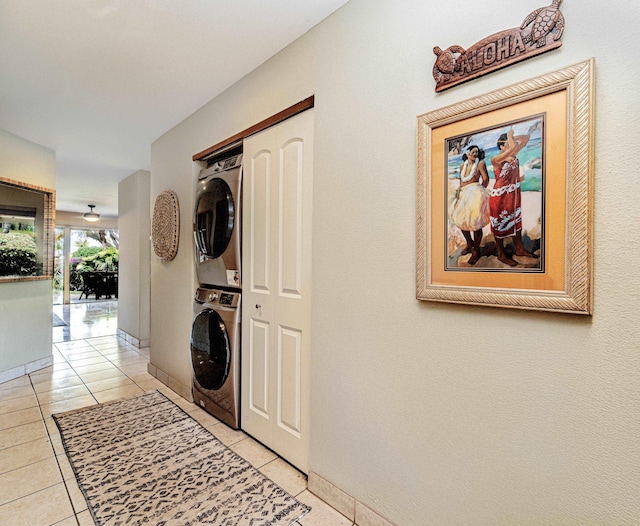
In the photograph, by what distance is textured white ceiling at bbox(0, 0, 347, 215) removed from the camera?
1666mm

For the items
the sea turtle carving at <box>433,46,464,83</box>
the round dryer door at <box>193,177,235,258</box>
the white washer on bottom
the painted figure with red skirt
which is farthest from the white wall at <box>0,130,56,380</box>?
the painted figure with red skirt

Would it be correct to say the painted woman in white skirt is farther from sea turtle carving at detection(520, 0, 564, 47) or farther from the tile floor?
the tile floor

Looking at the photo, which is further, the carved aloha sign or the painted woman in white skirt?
the painted woman in white skirt

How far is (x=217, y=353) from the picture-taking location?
2502mm

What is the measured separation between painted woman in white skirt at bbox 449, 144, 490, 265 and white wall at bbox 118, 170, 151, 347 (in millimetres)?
4638

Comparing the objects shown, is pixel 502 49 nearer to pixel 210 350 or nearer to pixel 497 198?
pixel 497 198

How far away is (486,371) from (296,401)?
3.65 ft

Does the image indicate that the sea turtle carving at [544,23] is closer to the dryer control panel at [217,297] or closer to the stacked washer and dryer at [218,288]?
the stacked washer and dryer at [218,288]

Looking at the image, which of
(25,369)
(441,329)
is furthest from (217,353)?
(25,369)

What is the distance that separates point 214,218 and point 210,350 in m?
1.00

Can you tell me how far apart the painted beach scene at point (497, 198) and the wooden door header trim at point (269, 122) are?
92cm

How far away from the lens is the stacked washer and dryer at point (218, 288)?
7.77 feet

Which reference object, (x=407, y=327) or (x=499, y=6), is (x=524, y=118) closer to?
(x=499, y=6)

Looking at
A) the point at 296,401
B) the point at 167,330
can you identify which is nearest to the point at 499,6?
the point at 296,401
